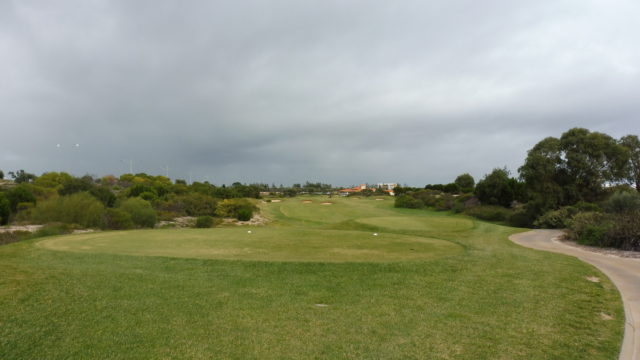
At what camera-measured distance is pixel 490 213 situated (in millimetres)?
39125

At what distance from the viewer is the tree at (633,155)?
31500mm

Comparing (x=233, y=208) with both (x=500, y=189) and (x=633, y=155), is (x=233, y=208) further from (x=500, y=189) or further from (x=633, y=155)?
(x=633, y=155)

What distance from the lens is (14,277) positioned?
7551 millimetres

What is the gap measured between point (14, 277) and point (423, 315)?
857cm

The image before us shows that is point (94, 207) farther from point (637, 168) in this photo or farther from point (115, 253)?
point (637, 168)

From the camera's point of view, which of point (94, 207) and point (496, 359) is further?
point (94, 207)

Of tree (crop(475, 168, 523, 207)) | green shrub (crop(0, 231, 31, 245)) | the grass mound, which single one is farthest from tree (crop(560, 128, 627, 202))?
green shrub (crop(0, 231, 31, 245))

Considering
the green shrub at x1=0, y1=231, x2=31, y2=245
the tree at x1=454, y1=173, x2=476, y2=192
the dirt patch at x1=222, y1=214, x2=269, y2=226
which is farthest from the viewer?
the tree at x1=454, y1=173, x2=476, y2=192

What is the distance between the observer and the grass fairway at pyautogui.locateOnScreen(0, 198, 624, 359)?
4551mm

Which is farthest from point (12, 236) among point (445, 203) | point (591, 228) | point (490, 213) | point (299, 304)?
point (445, 203)

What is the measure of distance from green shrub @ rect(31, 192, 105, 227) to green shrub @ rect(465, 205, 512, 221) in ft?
122

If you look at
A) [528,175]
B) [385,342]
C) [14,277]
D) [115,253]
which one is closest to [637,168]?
[528,175]

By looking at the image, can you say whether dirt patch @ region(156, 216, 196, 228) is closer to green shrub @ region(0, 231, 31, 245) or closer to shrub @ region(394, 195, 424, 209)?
green shrub @ region(0, 231, 31, 245)

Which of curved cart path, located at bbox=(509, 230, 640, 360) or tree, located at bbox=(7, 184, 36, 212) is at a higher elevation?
tree, located at bbox=(7, 184, 36, 212)
